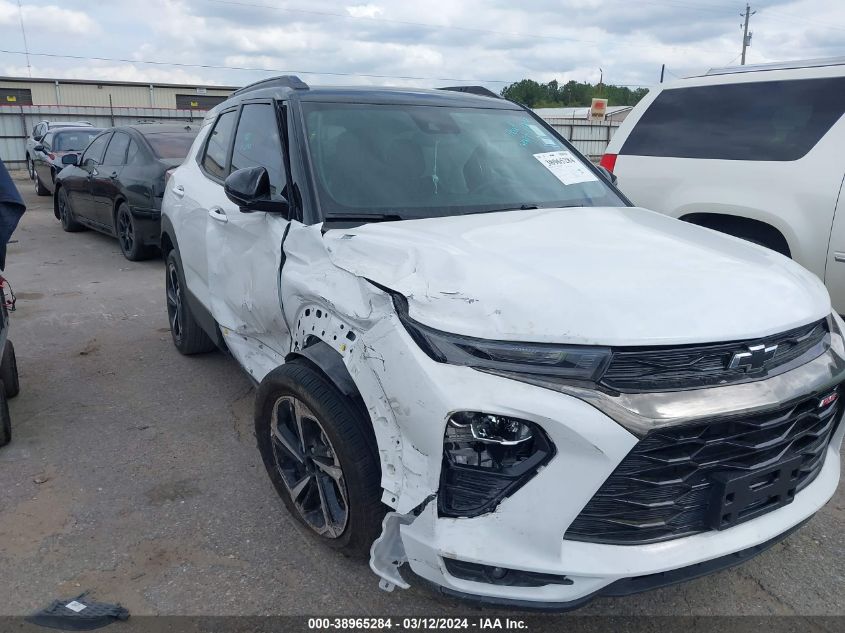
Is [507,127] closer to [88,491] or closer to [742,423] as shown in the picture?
[742,423]

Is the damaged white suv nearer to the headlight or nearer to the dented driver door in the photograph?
the headlight

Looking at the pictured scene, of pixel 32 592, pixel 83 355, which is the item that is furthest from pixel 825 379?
pixel 83 355

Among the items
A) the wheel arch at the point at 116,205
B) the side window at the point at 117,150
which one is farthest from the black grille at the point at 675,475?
the side window at the point at 117,150

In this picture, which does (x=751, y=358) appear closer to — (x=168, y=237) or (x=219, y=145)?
(x=219, y=145)

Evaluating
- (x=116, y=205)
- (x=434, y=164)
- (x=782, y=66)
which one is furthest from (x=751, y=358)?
(x=116, y=205)

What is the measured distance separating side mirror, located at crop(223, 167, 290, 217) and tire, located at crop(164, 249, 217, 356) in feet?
6.39

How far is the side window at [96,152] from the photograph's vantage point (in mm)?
10023

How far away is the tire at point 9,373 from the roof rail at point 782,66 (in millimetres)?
5370

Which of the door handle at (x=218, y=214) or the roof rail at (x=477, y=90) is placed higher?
the roof rail at (x=477, y=90)

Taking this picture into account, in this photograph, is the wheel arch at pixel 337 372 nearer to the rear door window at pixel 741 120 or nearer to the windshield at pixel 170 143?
the rear door window at pixel 741 120

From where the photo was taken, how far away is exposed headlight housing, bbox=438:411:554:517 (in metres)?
2.05

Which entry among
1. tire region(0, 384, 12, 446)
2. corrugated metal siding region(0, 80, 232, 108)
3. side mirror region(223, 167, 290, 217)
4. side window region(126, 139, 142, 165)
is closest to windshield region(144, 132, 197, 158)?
side window region(126, 139, 142, 165)

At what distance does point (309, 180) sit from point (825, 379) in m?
2.11

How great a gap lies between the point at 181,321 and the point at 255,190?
8.05 ft
